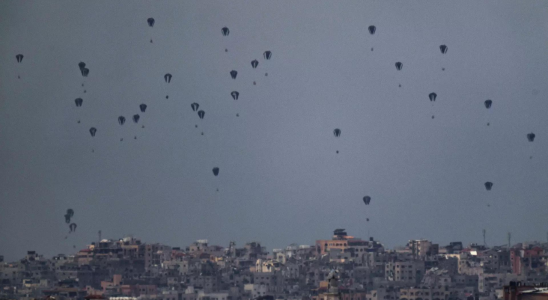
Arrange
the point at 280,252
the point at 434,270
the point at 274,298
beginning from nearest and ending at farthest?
1. the point at 274,298
2. the point at 434,270
3. the point at 280,252

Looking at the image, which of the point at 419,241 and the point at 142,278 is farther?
the point at 419,241

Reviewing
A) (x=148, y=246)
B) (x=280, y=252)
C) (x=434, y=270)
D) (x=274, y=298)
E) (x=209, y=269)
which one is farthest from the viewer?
(x=280, y=252)

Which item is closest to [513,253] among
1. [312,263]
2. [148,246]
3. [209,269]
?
[312,263]

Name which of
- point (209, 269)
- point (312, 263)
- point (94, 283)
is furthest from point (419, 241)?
point (94, 283)

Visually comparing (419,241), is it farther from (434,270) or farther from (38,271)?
(38,271)

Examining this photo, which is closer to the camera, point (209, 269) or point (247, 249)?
point (209, 269)

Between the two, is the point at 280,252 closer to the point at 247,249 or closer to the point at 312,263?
the point at 247,249
